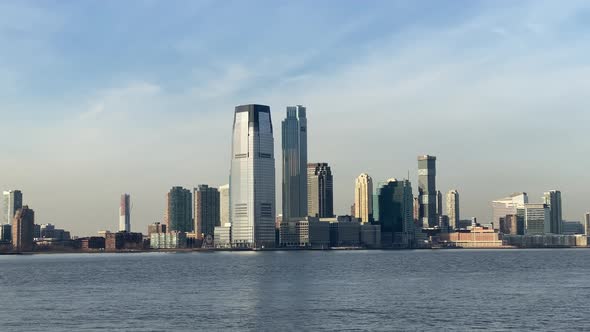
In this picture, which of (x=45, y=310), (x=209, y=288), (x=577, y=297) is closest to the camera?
(x=45, y=310)

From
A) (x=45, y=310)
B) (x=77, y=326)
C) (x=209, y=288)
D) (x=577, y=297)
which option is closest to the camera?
(x=77, y=326)

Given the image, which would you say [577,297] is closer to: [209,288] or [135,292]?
[209,288]

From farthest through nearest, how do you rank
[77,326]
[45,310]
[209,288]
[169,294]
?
1. [209,288]
2. [169,294]
3. [45,310]
4. [77,326]

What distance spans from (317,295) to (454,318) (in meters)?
33.8

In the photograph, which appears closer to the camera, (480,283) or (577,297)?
(577,297)

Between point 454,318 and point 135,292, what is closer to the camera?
point 454,318

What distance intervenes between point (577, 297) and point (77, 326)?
71608 millimetres

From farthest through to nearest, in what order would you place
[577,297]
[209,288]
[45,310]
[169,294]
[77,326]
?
[209,288] → [169,294] → [577,297] → [45,310] → [77,326]

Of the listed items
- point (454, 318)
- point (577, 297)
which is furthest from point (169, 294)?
point (577, 297)

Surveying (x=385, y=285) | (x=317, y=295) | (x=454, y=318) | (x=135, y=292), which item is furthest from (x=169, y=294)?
(x=454, y=318)

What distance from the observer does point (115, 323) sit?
311 feet

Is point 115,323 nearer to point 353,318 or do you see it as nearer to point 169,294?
point 353,318

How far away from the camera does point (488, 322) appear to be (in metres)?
93.8

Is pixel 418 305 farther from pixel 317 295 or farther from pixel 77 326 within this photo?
pixel 77 326
